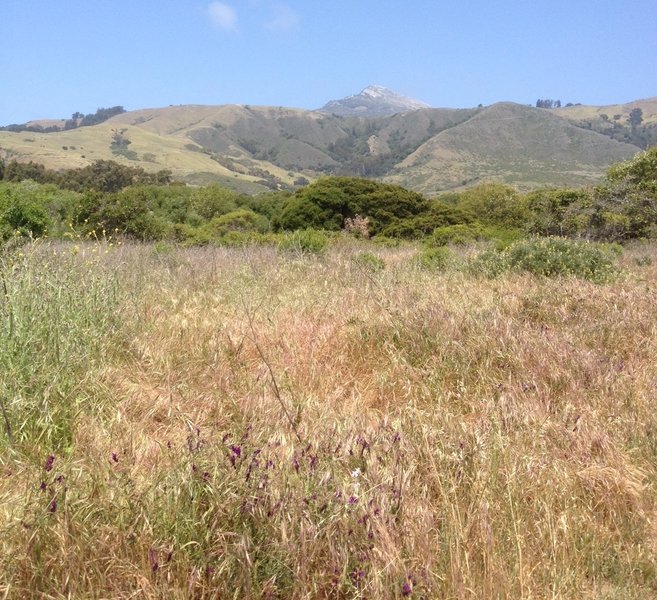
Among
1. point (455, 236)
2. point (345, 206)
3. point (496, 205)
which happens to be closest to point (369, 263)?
point (455, 236)

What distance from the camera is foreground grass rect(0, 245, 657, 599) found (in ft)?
5.09

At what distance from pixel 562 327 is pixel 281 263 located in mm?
4629

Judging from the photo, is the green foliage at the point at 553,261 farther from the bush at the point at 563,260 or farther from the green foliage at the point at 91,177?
the green foliage at the point at 91,177

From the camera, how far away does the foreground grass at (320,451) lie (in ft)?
5.09

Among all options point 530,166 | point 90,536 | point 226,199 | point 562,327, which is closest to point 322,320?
point 562,327

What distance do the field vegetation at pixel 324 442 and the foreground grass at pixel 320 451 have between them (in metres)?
0.01

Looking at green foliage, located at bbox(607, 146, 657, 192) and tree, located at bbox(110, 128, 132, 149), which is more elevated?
tree, located at bbox(110, 128, 132, 149)

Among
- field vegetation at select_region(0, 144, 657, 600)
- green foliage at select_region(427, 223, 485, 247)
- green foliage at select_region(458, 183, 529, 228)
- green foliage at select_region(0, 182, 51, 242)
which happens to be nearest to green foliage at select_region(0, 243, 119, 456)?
field vegetation at select_region(0, 144, 657, 600)

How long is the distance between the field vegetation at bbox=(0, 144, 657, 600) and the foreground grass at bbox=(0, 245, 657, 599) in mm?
11

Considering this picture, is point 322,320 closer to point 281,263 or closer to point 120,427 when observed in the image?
point 120,427

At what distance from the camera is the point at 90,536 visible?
1592mm

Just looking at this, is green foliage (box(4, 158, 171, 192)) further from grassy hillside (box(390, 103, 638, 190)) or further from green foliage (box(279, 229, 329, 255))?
grassy hillside (box(390, 103, 638, 190))

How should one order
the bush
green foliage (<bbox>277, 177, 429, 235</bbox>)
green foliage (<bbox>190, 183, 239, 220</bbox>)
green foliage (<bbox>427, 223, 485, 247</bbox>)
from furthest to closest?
green foliage (<bbox>190, 183, 239, 220</bbox>) < green foliage (<bbox>277, 177, 429, 235</bbox>) < green foliage (<bbox>427, 223, 485, 247</bbox>) < the bush

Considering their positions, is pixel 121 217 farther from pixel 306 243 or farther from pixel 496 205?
pixel 496 205
